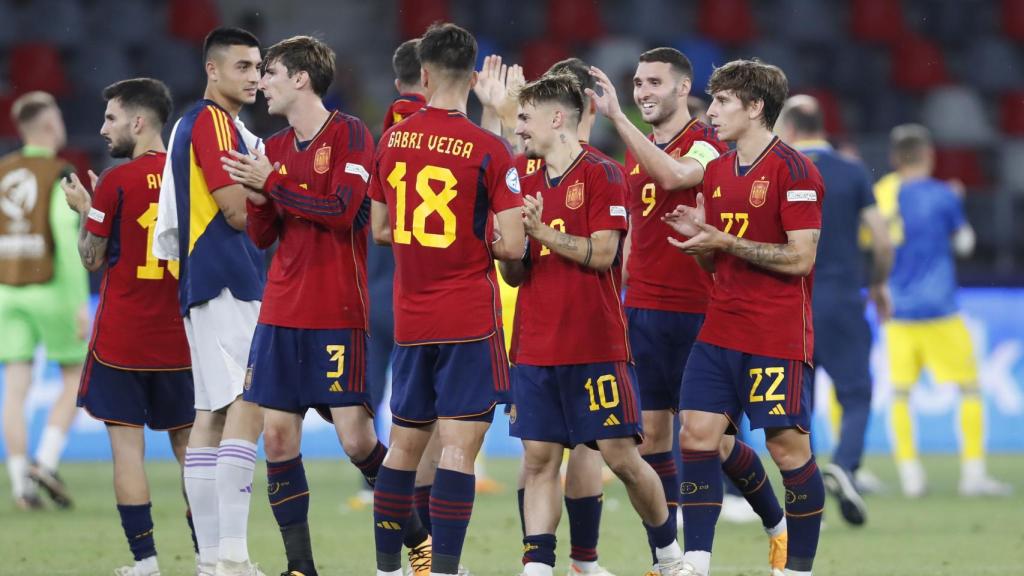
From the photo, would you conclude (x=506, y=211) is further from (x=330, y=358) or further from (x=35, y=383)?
(x=35, y=383)

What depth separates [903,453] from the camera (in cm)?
1118

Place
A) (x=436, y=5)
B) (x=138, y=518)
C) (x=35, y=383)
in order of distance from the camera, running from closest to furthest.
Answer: (x=138, y=518) → (x=35, y=383) → (x=436, y=5)

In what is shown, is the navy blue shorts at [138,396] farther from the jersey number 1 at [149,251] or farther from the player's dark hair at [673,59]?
the player's dark hair at [673,59]

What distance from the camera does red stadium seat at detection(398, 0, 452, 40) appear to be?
1777cm

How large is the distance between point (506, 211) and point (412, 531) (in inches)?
62.0

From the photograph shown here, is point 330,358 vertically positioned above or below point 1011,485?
above

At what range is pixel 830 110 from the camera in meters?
→ 17.7

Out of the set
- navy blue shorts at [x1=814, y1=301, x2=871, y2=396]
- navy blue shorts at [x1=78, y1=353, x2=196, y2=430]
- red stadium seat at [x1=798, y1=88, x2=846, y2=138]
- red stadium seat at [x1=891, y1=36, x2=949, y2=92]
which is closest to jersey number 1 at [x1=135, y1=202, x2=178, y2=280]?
navy blue shorts at [x1=78, y1=353, x2=196, y2=430]

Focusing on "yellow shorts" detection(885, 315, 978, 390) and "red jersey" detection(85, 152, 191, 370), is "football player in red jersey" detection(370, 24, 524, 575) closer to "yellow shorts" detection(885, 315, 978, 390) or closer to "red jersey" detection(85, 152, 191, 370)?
"red jersey" detection(85, 152, 191, 370)

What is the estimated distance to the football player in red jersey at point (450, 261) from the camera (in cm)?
610

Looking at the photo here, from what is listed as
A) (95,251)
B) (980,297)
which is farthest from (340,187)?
Result: (980,297)

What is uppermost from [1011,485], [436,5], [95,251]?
[436,5]

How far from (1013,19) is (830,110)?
123 inches

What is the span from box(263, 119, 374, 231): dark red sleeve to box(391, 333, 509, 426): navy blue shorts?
0.62 metres
